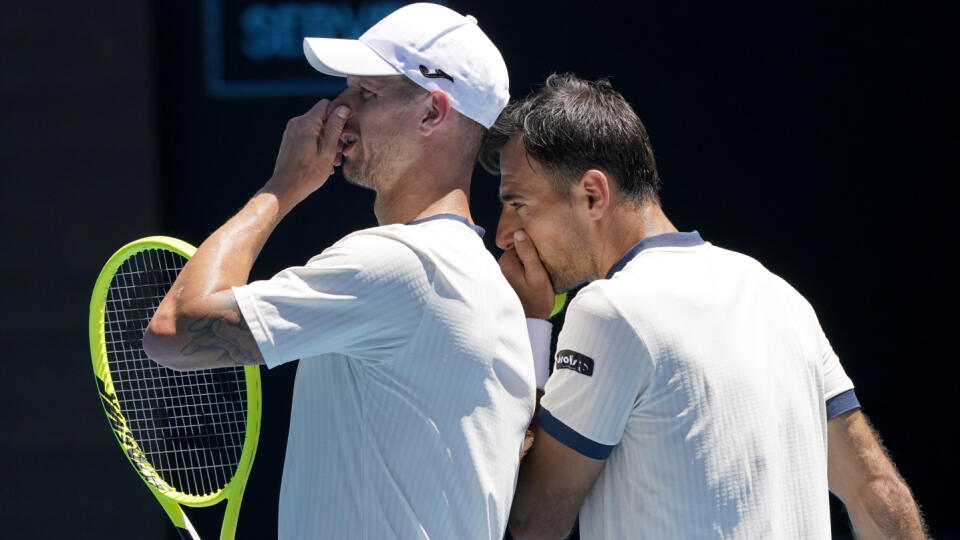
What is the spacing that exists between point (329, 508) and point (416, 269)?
1.18 feet

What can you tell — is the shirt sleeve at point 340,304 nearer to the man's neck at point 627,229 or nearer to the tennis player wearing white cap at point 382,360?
the tennis player wearing white cap at point 382,360

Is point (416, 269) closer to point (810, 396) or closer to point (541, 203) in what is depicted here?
point (541, 203)

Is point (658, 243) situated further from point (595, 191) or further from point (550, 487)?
point (550, 487)

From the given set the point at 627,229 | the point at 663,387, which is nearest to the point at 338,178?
the point at 627,229

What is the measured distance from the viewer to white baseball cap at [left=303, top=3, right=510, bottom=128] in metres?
1.90

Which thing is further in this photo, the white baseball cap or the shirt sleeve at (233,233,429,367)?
the white baseball cap

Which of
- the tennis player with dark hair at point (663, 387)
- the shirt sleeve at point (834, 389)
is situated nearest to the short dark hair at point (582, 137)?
the tennis player with dark hair at point (663, 387)

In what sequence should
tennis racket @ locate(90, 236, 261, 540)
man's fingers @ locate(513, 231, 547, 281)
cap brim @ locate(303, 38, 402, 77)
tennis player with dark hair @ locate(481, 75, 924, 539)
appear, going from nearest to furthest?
tennis player with dark hair @ locate(481, 75, 924, 539) < cap brim @ locate(303, 38, 402, 77) < man's fingers @ locate(513, 231, 547, 281) < tennis racket @ locate(90, 236, 261, 540)

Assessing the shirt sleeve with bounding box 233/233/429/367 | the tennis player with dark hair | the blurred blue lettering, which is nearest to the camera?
the shirt sleeve with bounding box 233/233/429/367

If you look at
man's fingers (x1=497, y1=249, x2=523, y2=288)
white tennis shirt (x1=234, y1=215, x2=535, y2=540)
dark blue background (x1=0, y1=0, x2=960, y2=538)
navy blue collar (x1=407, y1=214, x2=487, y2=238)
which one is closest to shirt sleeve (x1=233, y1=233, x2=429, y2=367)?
white tennis shirt (x1=234, y1=215, x2=535, y2=540)

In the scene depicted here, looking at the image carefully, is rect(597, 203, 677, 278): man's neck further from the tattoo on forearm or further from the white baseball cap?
the tattoo on forearm

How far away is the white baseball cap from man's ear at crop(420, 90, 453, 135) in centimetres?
1

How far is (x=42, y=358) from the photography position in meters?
4.34

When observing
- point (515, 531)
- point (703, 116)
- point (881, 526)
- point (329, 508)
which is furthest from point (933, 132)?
point (329, 508)
